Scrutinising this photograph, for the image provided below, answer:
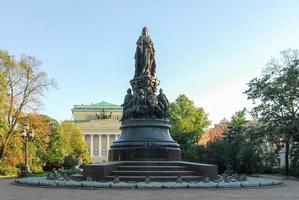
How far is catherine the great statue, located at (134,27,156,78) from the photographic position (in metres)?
29.6

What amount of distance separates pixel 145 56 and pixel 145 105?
3.36m

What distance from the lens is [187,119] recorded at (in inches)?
2598

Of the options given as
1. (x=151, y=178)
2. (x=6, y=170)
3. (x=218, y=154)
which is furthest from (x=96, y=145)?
(x=151, y=178)

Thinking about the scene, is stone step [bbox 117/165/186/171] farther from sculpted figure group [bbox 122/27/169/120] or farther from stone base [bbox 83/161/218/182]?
sculpted figure group [bbox 122/27/169/120]

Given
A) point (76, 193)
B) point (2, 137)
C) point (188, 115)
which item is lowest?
point (76, 193)

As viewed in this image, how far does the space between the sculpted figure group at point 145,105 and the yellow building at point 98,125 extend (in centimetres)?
9525

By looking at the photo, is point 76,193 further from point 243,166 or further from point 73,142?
point 73,142

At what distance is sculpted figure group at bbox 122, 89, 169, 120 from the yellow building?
95254mm

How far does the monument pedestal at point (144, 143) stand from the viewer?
1027 inches

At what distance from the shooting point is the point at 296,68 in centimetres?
3878

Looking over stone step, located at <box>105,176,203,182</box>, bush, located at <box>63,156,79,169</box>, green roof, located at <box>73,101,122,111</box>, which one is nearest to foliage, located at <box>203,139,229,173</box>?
stone step, located at <box>105,176,203,182</box>

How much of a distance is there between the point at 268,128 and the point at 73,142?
176 ft

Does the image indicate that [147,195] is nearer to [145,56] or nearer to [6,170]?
[145,56]

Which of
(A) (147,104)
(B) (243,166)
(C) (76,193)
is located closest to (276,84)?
(B) (243,166)
